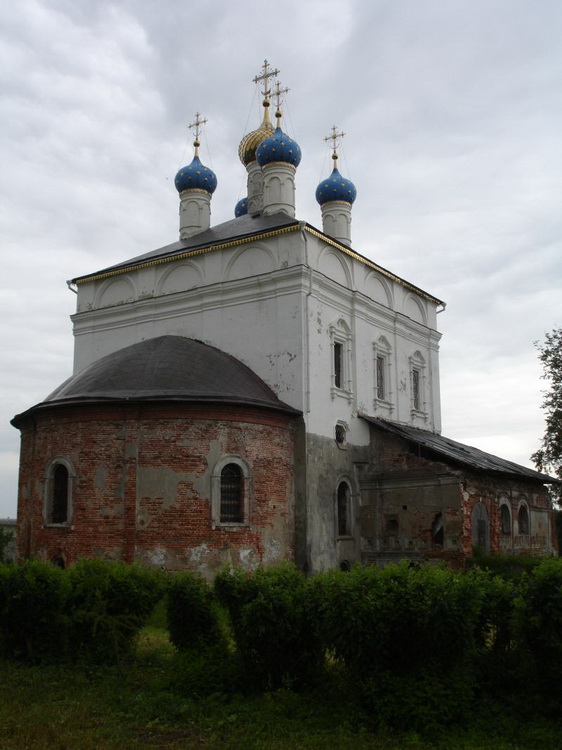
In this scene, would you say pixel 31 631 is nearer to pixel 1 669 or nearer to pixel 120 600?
pixel 1 669

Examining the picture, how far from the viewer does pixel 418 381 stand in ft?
69.2

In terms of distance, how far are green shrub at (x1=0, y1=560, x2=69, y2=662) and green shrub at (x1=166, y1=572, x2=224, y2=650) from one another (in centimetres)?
126

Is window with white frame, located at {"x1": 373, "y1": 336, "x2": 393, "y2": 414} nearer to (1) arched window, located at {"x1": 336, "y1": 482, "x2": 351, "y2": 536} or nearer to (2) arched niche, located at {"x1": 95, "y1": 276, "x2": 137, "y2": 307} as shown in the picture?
(1) arched window, located at {"x1": 336, "y1": 482, "x2": 351, "y2": 536}

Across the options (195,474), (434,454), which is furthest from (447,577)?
(434,454)

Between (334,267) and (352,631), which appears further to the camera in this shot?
(334,267)

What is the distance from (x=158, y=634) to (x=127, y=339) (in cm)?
959

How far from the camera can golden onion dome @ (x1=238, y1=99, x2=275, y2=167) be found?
2239cm

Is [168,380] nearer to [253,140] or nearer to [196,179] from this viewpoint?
[196,179]

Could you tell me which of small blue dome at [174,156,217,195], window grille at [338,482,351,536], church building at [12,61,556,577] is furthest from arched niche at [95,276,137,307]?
window grille at [338,482,351,536]

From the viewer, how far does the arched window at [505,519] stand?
18031mm

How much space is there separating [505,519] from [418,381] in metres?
4.57

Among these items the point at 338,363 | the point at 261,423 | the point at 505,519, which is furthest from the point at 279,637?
the point at 505,519

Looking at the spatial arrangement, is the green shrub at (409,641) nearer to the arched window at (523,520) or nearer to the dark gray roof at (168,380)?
the dark gray roof at (168,380)

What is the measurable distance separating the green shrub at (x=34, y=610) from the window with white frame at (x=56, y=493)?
553cm
